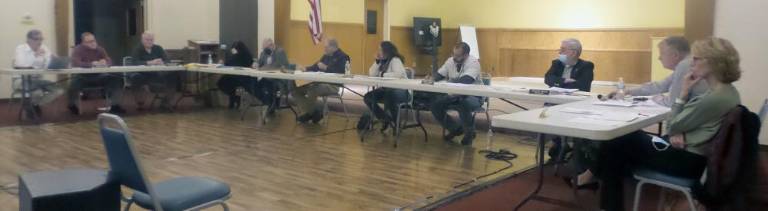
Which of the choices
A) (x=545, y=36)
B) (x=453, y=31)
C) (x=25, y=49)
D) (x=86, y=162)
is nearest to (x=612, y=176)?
(x=86, y=162)

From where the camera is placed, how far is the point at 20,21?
8.68 meters

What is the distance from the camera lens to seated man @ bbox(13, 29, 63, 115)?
23.7 feet

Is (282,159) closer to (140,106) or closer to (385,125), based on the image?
(385,125)

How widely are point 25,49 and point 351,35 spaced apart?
5961 millimetres

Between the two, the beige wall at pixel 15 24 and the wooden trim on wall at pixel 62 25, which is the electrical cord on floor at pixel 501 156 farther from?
the beige wall at pixel 15 24

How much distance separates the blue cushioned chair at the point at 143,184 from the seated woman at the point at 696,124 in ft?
6.21

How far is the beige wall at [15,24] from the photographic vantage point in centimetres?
855

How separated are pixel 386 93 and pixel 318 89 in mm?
1118

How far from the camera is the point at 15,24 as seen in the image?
28.3 ft

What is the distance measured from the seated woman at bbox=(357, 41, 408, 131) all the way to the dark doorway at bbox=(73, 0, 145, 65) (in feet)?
17.2

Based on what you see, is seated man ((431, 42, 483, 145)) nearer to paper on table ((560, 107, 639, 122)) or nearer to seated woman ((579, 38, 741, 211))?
paper on table ((560, 107, 639, 122))

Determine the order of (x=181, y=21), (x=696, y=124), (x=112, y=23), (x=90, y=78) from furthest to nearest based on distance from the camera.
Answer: (x=112, y=23) → (x=181, y=21) → (x=90, y=78) → (x=696, y=124)

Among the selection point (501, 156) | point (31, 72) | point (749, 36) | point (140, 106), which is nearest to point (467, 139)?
point (501, 156)

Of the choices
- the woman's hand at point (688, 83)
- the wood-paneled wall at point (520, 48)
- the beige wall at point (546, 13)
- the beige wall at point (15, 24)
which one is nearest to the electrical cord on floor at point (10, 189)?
the woman's hand at point (688, 83)
